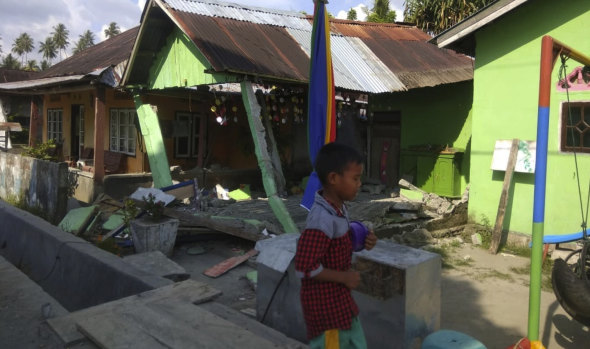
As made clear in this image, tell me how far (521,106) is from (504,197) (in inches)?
62.2

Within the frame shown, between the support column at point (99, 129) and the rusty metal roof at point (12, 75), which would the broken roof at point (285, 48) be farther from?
the rusty metal roof at point (12, 75)

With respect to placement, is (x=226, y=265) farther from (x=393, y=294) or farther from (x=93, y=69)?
(x=93, y=69)

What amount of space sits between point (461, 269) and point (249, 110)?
4.10m

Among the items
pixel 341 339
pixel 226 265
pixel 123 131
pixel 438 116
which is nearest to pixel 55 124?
pixel 123 131

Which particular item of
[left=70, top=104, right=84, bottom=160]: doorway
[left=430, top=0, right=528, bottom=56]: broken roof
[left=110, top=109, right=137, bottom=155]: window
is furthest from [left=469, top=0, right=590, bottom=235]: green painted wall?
[left=70, top=104, right=84, bottom=160]: doorway

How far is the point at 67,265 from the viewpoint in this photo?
16.7 ft

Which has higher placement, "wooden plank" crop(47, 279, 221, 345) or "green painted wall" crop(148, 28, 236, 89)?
"green painted wall" crop(148, 28, 236, 89)

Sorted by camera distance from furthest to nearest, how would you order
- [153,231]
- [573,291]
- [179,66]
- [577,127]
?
[179,66]
[577,127]
[153,231]
[573,291]

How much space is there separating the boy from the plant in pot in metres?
4.76

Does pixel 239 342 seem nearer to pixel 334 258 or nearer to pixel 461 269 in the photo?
pixel 334 258

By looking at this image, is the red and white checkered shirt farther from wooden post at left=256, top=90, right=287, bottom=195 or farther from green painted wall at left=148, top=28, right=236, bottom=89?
wooden post at left=256, top=90, right=287, bottom=195

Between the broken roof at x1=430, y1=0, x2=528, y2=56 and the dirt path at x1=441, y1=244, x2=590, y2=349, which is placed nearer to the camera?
the dirt path at x1=441, y1=244, x2=590, y2=349

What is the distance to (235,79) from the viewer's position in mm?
7285

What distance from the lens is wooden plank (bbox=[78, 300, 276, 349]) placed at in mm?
2555
